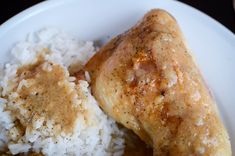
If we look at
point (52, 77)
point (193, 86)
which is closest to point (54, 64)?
point (52, 77)

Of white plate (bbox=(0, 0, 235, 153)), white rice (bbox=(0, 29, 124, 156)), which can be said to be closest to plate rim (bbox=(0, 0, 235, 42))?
white plate (bbox=(0, 0, 235, 153))

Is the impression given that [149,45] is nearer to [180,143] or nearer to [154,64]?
[154,64]

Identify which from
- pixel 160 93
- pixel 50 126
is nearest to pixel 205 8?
pixel 160 93

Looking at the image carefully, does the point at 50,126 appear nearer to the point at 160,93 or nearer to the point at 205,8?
the point at 160,93

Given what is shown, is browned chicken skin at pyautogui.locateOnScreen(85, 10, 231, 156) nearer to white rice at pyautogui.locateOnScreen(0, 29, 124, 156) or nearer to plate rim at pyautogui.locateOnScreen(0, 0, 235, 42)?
white rice at pyautogui.locateOnScreen(0, 29, 124, 156)

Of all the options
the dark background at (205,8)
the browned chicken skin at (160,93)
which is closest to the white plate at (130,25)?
the browned chicken skin at (160,93)

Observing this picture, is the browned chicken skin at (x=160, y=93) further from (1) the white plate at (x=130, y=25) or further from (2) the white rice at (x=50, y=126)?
(1) the white plate at (x=130, y=25)
